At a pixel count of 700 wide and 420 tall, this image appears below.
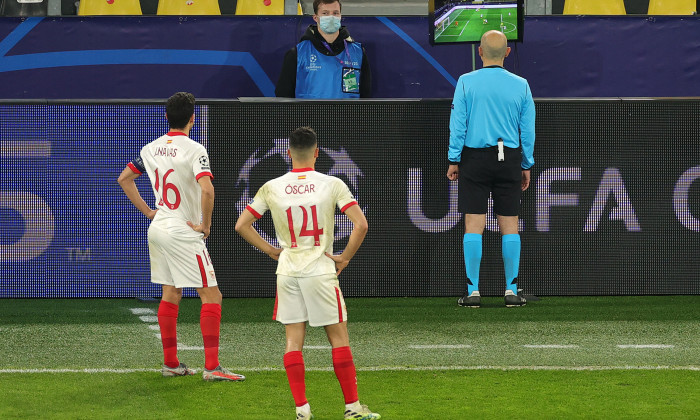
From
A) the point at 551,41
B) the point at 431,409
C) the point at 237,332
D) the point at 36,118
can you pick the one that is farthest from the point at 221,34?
the point at 431,409

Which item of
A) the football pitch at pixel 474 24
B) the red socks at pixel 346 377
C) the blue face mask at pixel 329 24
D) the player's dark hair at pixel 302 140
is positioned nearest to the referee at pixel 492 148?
the football pitch at pixel 474 24

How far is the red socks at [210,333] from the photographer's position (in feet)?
19.1

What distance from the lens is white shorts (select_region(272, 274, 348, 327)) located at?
485cm

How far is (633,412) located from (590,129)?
436 cm

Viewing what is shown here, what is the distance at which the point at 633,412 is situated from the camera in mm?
5027

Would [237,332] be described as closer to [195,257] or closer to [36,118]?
[195,257]

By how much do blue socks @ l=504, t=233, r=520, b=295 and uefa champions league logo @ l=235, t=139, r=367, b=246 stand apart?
4.07 feet

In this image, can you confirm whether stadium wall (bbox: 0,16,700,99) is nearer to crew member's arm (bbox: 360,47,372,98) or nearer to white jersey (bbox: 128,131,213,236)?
crew member's arm (bbox: 360,47,372,98)

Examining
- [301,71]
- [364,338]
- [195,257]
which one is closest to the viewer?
[195,257]

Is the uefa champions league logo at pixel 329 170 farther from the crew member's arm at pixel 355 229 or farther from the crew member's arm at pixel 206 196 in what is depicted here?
the crew member's arm at pixel 355 229

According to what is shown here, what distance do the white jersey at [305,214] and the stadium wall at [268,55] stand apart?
619 cm

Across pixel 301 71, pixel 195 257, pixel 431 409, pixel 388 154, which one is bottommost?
pixel 431 409

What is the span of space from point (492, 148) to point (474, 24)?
187 centimetres

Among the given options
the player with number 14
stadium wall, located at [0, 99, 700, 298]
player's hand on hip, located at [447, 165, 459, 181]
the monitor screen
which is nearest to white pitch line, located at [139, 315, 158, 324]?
stadium wall, located at [0, 99, 700, 298]
